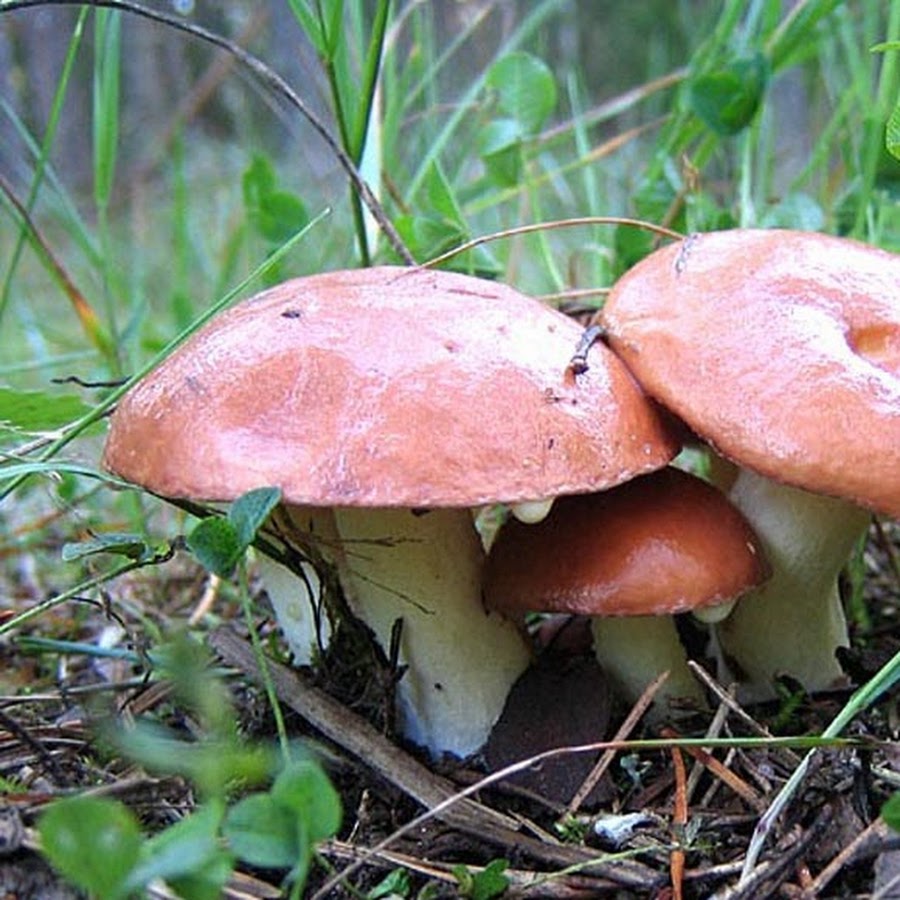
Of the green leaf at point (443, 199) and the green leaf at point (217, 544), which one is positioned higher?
the green leaf at point (443, 199)

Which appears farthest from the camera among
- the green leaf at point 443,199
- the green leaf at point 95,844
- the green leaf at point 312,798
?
the green leaf at point 443,199

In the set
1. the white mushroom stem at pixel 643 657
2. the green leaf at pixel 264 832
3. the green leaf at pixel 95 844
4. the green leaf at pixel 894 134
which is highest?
the green leaf at pixel 894 134

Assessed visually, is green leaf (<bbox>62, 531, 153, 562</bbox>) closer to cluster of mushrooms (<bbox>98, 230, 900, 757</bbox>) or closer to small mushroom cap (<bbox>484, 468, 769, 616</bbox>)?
cluster of mushrooms (<bbox>98, 230, 900, 757</bbox>)

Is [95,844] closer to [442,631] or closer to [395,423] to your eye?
[395,423]

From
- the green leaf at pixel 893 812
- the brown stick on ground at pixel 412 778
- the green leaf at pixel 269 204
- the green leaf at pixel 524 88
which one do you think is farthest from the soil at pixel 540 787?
the green leaf at pixel 524 88

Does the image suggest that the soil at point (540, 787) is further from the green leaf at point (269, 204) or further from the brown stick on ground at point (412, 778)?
the green leaf at point (269, 204)

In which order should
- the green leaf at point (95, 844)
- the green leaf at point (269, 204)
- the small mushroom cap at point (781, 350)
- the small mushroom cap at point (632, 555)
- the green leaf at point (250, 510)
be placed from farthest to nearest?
the green leaf at point (269, 204) → the small mushroom cap at point (632, 555) → the small mushroom cap at point (781, 350) → the green leaf at point (250, 510) → the green leaf at point (95, 844)
